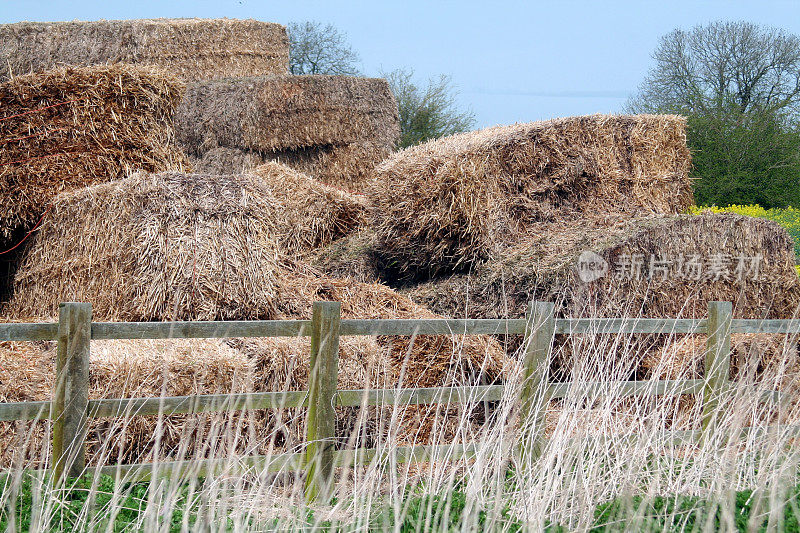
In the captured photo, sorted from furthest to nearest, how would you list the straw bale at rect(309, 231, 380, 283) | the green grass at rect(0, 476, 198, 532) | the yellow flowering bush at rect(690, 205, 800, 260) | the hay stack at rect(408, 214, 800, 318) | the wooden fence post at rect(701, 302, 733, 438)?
the yellow flowering bush at rect(690, 205, 800, 260) < the straw bale at rect(309, 231, 380, 283) < the hay stack at rect(408, 214, 800, 318) < the wooden fence post at rect(701, 302, 733, 438) < the green grass at rect(0, 476, 198, 532)

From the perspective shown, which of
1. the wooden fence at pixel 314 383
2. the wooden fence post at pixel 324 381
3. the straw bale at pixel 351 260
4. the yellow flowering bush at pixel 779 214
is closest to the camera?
the wooden fence at pixel 314 383

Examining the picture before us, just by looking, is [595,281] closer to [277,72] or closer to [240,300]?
[240,300]

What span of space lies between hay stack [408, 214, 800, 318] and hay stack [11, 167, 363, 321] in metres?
1.55

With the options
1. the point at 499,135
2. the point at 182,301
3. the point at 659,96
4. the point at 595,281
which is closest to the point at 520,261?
the point at 595,281

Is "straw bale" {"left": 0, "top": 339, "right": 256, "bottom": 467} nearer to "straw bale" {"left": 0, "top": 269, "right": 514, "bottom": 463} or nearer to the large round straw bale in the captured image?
"straw bale" {"left": 0, "top": 269, "right": 514, "bottom": 463}

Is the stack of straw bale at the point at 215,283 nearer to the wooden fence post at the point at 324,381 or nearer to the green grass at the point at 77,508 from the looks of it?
the wooden fence post at the point at 324,381

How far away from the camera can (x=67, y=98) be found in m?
5.63

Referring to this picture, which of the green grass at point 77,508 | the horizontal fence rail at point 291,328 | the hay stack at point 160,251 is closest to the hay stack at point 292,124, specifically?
the hay stack at point 160,251

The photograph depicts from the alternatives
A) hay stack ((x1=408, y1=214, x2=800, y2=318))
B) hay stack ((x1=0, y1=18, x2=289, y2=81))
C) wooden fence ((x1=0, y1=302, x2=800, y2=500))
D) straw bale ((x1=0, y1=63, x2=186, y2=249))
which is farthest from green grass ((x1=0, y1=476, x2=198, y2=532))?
hay stack ((x1=0, y1=18, x2=289, y2=81))

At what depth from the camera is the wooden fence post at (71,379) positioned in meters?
3.49

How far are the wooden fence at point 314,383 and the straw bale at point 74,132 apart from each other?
2227 mm

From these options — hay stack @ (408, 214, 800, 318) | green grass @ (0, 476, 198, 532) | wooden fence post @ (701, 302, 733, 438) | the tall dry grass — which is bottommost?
green grass @ (0, 476, 198, 532)

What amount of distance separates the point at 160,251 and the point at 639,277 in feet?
10.8

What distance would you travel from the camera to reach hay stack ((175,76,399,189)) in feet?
31.4
